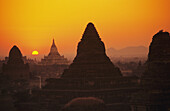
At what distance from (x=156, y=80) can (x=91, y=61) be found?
20.1 metres

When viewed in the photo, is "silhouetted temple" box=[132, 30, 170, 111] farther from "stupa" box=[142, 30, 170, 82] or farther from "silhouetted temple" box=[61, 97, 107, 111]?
"silhouetted temple" box=[61, 97, 107, 111]

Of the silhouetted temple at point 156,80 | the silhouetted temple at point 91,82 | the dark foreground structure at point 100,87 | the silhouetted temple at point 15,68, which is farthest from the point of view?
the silhouetted temple at point 15,68

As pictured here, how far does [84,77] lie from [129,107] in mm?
11455

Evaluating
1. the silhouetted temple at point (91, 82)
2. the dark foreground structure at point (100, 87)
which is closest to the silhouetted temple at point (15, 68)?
the dark foreground structure at point (100, 87)

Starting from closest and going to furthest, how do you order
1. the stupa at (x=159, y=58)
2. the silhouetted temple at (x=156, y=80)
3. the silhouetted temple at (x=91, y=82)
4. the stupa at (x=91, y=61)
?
1. the silhouetted temple at (x=156, y=80)
2. the stupa at (x=159, y=58)
3. the silhouetted temple at (x=91, y=82)
4. the stupa at (x=91, y=61)

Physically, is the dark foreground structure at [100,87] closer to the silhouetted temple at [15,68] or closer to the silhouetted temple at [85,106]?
the silhouetted temple at [85,106]

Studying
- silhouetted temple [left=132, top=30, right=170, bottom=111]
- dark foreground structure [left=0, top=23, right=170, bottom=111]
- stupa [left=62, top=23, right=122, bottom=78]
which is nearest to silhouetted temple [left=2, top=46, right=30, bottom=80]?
dark foreground structure [left=0, top=23, right=170, bottom=111]

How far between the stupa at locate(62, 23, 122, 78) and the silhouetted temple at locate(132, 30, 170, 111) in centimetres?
1543

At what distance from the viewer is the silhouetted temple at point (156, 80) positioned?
291 ft

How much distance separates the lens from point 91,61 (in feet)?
361

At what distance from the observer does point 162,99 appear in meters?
89.6

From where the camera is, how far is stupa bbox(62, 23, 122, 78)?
10800cm

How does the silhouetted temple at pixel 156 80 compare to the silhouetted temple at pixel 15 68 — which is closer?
the silhouetted temple at pixel 156 80

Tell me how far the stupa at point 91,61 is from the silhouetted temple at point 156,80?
1543 centimetres
